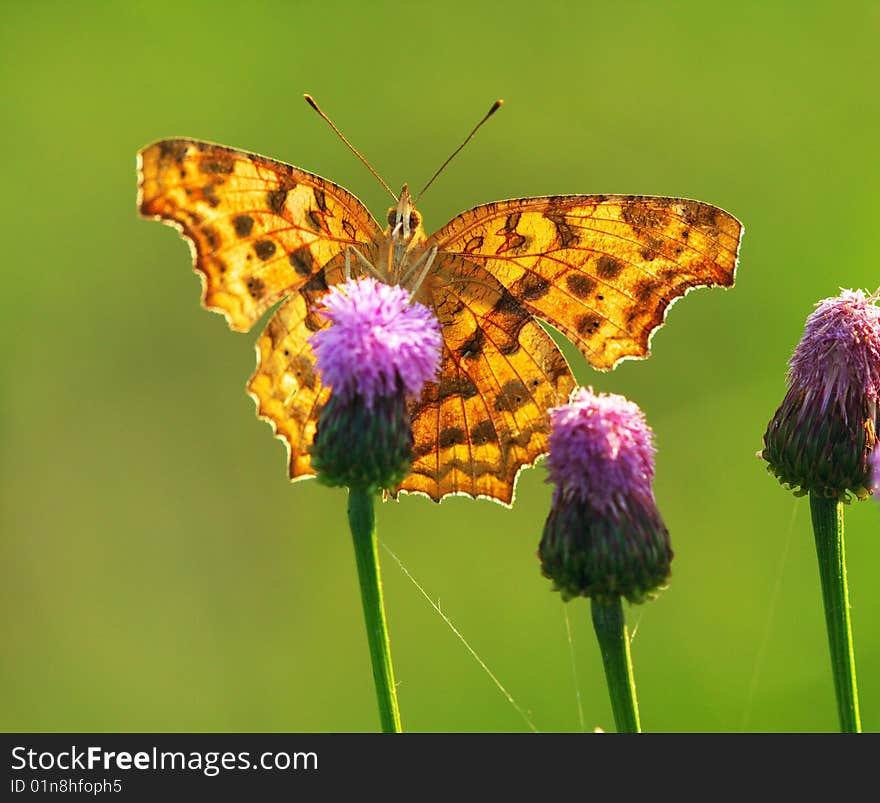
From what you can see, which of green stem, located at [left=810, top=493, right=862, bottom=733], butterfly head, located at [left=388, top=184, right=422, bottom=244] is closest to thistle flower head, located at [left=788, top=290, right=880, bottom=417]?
green stem, located at [left=810, top=493, right=862, bottom=733]

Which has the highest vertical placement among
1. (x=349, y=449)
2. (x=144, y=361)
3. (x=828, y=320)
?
(x=144, y=361)

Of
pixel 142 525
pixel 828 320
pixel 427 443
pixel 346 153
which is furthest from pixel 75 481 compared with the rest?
pixel 828 320

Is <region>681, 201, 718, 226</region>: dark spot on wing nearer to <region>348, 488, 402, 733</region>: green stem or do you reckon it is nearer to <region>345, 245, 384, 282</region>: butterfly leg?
<region>345, 245, 384, 282</region>: butterfly leg

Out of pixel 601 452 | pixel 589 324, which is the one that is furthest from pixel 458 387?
pixel 601 452

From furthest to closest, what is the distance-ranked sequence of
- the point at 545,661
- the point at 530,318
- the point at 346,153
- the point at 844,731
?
1. the point at 346,153
2. the point at 545,661
3. the point at 530,318
4. the point at 844,731

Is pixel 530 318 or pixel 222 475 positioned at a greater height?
pixel 222 475

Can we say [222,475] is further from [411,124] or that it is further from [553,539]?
[553,539]

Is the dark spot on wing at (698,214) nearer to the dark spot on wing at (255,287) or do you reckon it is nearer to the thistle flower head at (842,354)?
the thistle flower head at (842,354)
